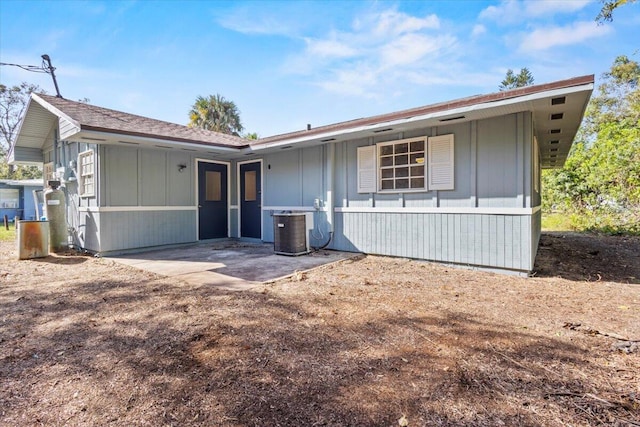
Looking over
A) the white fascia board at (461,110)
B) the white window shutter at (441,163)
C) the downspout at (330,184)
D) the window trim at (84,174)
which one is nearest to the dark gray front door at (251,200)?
the white fascia board at (461,110)

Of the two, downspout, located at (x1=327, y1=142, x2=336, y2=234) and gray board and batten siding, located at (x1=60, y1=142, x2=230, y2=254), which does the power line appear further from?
downspout, located at (x1=327, y1=142, x2=336, y2=234)

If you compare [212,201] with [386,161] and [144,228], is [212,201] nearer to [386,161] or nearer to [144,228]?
[144,228]

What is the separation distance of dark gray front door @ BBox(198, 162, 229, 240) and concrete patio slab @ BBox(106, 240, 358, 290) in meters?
0.70

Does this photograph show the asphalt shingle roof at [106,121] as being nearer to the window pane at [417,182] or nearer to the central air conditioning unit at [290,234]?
the central air conditioning unit at [290,234]

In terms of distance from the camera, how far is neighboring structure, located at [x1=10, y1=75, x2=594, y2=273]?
470 cm

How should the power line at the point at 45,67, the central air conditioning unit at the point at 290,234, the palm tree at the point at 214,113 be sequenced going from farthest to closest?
the palm tree at the point at 214,113 < the power line at the point at 45,67 < the central air conditioning unit at the point at 290,234

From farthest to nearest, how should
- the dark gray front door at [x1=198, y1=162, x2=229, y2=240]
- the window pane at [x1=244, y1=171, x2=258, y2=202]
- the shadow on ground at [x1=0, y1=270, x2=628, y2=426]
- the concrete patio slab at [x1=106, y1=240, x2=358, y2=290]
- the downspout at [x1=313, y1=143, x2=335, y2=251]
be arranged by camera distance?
1. the window pane at [x1=244, y1=171, x2=258, y2=202]
2. the dark gray front door at [x1=198, y1=162, x2=229, y2=240]
3. the downspout at [x1=313, y1=143, x2=335, y2=251]
4. the concrete patio slab at [x1=106, y1=240, x2=358, y2=290]
5. the shadow on ground at [x1=0, y1=270, x2=628, y2=426]

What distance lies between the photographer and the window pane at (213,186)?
8.05 m

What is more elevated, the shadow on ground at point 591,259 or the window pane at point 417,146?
the window pane at point 417,146

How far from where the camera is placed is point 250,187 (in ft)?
27.1

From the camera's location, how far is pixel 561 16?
30.8 ft

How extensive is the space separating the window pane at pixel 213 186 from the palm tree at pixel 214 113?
1440 cm

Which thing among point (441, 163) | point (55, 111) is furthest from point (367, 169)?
point (55, 111)

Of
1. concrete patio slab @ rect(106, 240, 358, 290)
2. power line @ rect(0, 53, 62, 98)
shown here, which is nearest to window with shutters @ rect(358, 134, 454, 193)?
concrete patio slab @ rect(106, 240, 358, 290)
